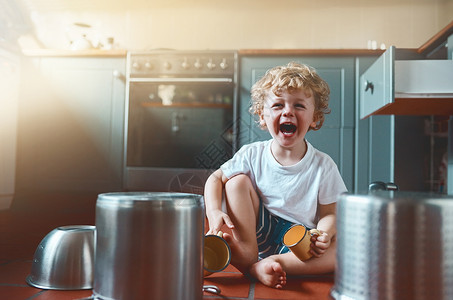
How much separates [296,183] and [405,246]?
41cm

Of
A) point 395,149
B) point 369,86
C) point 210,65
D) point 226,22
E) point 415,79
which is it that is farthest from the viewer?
point 226,22

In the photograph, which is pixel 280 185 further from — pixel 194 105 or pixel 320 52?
pixel 194 105

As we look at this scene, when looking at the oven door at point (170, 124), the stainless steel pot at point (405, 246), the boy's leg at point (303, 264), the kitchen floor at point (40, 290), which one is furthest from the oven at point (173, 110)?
the stainless steel pot at point (405, 246)

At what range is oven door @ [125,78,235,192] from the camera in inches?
70.9

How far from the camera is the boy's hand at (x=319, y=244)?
2.46 feet

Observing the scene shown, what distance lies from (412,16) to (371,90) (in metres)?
1.29

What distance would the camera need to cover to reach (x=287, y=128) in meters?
0.84

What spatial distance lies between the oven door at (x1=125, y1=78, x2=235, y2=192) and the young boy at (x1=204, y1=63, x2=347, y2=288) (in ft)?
2.92

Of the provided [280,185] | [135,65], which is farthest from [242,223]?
[135,65]

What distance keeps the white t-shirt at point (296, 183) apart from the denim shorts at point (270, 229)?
0.01m

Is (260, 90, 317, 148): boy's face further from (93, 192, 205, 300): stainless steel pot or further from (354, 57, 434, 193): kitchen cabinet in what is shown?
(354, 57, 434, 193): kitchen cabinet

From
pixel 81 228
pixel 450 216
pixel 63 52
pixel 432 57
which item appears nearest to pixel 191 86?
pixel 63 52

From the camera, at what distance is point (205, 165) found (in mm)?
977

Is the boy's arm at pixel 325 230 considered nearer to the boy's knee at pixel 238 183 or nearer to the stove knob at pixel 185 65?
the boy's knee at pixel 238 183
